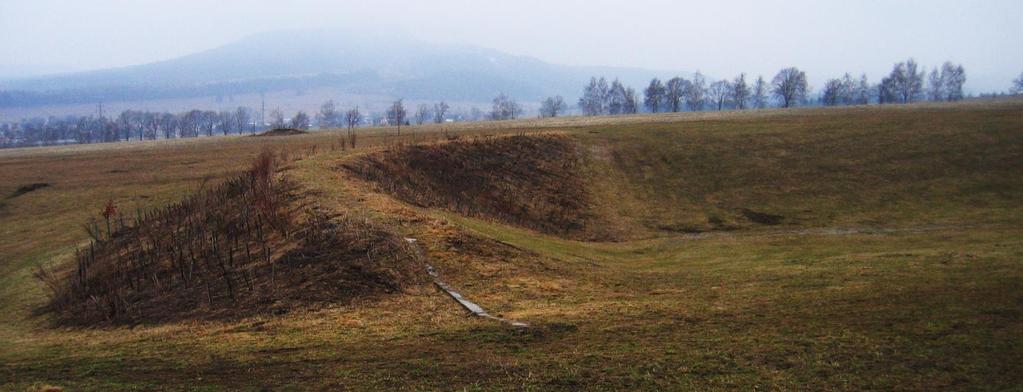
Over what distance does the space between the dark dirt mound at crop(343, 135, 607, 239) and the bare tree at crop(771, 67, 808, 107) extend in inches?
4836

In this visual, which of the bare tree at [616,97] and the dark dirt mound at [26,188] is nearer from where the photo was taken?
the dark dirt mound at [26,188]

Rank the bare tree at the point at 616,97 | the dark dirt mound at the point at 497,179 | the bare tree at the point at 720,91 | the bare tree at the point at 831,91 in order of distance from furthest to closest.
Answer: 1. the bare tree at the point at 720,91
2. the bare tree at the point at 616,97
3. the bare tree at the point at 831,91
4. the dark dirt mound at the point at 497,179

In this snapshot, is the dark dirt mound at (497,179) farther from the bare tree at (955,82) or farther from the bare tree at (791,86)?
the bare tree at (955,82)

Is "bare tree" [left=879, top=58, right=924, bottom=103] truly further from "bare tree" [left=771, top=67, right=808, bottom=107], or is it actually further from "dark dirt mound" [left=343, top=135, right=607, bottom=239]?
"dark dirt mound" [left=343, top=135, right=607, bottom=239]

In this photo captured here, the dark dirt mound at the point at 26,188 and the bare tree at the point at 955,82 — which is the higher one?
the bare tree at the point at 955,82

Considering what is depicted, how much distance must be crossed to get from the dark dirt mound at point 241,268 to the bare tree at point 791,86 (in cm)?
14364

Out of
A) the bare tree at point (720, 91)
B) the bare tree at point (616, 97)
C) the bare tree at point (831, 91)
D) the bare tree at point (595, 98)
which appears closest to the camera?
the bare tree at point (831, 91)

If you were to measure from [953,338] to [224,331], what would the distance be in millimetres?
12587

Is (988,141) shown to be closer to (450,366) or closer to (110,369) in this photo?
(450,366)

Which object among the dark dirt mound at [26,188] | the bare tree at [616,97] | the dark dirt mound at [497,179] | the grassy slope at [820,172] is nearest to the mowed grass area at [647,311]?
the grassy slope at [820,172]

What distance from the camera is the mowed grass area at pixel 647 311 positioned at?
9.80 m

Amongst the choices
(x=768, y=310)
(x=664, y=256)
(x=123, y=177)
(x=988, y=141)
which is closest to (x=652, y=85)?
(x=988, y=141)

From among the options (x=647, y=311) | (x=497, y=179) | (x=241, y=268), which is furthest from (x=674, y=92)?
(x=647, y=311)

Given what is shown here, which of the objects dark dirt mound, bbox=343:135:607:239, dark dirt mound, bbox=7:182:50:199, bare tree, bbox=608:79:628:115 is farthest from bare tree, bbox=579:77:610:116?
dark dirt mound, bbox=7:182:50:199
